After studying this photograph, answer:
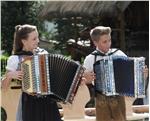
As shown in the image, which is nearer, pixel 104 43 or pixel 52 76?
pixel 52 76

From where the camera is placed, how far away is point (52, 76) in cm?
503

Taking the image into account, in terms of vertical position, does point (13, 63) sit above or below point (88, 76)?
above

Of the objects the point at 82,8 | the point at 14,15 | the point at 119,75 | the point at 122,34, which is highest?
the point at 14,15

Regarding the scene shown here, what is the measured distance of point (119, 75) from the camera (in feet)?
17.6

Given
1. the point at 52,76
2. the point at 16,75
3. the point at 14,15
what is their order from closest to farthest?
the point at 16,75
the point at 52,76
the point at 14,15

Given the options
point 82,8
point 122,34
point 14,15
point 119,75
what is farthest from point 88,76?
point 14,15

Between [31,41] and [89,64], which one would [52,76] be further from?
[89,64]

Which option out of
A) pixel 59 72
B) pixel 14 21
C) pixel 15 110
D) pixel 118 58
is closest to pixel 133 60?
pixel 118 58

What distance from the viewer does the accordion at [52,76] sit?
4957mm

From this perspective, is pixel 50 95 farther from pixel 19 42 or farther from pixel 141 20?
pixel 141 20

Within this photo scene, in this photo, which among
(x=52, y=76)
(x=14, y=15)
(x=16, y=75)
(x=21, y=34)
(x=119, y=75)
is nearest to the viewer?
(x=16, y=75)

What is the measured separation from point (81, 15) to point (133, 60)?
8.30 metres

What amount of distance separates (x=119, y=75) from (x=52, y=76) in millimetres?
685

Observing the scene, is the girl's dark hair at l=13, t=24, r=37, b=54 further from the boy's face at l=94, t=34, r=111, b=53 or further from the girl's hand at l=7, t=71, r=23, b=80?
the boy's face at l=94, t=34, r=111, b=53
